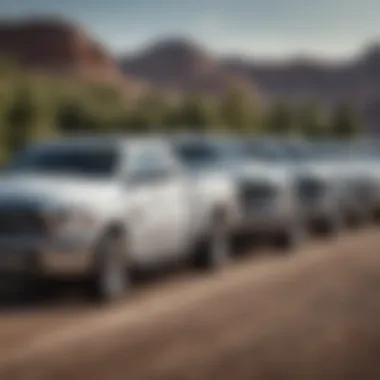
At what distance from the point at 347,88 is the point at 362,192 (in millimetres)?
9660

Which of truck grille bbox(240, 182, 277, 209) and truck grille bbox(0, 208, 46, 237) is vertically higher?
truck grille bbox(0, 208, 46, 237)

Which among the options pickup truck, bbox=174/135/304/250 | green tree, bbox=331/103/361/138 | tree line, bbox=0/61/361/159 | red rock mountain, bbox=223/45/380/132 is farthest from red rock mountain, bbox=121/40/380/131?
green tree, bbox=331/103/361/138

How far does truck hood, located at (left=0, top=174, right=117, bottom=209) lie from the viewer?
36.8 feet

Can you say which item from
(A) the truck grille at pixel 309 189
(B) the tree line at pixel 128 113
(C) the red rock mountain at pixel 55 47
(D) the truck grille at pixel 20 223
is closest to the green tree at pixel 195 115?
(B) the tree line at pixel 128 113

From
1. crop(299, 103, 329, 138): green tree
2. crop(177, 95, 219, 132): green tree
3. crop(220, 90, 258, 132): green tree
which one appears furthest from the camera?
crop(220, 90, 258, 132): green tree

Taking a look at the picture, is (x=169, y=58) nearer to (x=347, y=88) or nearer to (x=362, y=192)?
(x=347, y=88)

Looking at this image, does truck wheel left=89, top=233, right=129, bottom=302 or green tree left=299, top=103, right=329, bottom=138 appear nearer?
truck wheel left=89, top=233, right=129, bottom=302

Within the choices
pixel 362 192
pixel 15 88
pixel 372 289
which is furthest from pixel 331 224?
pixel 15 88

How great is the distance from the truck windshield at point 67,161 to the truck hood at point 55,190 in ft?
1.37

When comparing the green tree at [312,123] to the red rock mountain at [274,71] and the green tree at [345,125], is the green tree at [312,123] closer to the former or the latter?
the green tree at [345,125]

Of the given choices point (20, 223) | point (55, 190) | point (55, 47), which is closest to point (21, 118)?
point (55, 47)

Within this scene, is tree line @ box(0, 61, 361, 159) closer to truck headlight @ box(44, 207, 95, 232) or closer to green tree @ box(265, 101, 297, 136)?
green tree @ box(265, 101, 297, 136)

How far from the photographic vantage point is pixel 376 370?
8281 millimetres

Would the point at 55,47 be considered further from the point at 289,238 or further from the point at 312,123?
the point at 312,123
